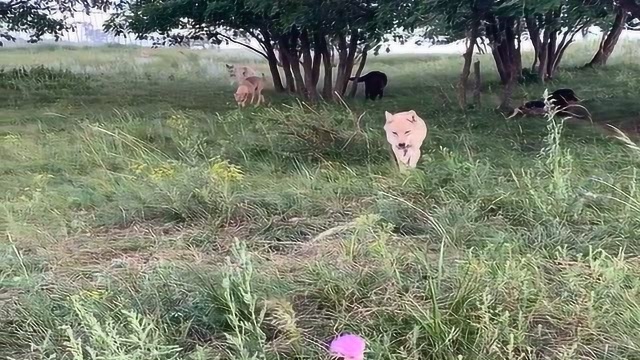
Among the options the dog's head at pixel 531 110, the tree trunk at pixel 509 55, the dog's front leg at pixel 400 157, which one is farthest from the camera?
the tree trunk at pixel 509 55

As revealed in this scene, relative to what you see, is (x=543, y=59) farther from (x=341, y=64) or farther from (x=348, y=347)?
(x=348, y=347)

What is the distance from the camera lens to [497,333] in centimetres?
203

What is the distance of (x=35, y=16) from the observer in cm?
1467

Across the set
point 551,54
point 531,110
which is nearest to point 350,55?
point 531,110

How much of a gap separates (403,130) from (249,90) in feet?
18.8

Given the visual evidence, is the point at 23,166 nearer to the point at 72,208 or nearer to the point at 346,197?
the point at 72,208

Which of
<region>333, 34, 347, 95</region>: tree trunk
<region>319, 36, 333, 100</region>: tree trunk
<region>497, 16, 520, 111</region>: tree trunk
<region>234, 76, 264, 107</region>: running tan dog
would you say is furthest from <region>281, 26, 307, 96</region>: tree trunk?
<region>497, 16, 520, 111</region>: tree trunk

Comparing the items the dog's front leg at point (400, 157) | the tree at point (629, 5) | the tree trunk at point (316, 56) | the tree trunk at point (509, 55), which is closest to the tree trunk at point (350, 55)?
the tree trunk at point (316, 56)

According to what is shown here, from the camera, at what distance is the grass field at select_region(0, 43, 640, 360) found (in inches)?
83.9

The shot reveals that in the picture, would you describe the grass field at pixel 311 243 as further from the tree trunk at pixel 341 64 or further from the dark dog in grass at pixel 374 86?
the dark dog in grass at pixel 374 86

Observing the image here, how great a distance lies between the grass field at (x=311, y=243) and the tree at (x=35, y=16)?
8647mm

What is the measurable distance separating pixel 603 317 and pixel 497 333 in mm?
398

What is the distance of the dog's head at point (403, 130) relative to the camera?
4820mm

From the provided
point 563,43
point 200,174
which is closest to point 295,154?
point 200,174
